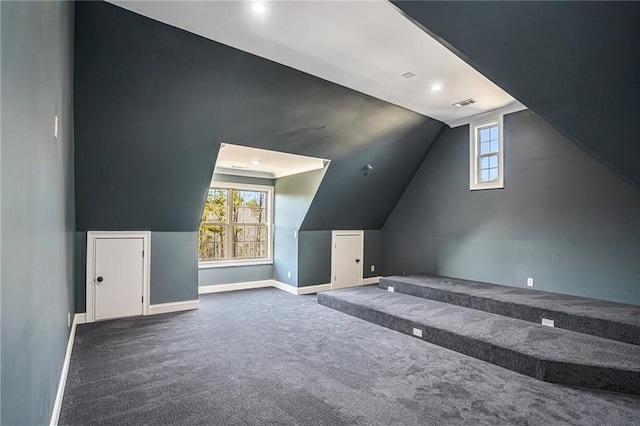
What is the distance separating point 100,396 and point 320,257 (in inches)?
182

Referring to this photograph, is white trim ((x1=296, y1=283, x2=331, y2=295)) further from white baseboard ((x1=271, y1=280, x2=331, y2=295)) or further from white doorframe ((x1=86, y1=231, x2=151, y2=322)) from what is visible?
white doorframe ((x1=86, y1=231, x2=151, y2=322))

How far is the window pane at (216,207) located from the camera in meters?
6.91

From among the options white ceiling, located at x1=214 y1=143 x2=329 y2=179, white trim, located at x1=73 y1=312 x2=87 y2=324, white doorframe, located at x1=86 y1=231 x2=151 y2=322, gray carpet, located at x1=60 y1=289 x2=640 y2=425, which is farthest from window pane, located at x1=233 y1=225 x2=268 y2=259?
white trim, located at x1=73 y1=312 x2=87 y2=324

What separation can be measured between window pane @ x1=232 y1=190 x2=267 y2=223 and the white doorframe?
88.9 inches

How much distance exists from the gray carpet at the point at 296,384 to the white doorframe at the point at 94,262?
0.36m

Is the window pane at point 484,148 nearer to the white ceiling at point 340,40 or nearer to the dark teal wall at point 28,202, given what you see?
the white ceiling at point 340,40

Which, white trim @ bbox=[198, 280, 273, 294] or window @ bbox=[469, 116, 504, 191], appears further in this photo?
white trim @ bbox=[198, 280, 273, 294]

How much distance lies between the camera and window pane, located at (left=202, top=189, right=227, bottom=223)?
272 inches

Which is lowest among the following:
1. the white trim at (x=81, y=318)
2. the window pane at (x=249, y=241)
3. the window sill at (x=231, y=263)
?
the white trim at (x=81, y=318)

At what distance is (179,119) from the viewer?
406 cm

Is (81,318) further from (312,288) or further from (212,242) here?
(312,288)

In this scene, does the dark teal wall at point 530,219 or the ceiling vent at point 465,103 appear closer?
the dark teal wall at point 530,219

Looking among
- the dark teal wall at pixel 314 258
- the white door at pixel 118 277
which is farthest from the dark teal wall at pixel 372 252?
the white door at pixel 118 277

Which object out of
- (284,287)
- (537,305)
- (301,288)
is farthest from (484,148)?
(284,287)
